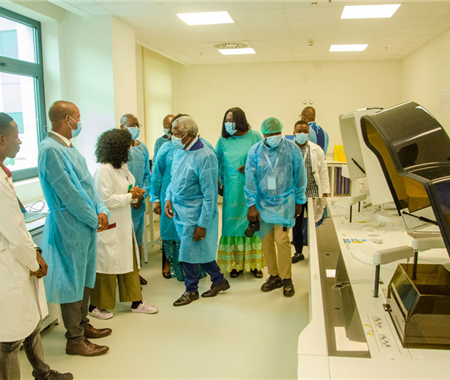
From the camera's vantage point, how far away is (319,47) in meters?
6.03

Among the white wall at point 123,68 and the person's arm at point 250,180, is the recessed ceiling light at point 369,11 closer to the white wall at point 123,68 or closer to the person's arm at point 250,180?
the person's arm at point 250,180

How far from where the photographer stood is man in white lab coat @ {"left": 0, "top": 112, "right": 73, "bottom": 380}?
168 centimetres

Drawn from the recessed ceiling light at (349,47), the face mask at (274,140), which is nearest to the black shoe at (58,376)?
the face mask at (274,140)

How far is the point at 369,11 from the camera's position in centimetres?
407

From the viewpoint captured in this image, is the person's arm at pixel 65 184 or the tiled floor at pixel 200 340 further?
the tiled floor at pixel 200 340

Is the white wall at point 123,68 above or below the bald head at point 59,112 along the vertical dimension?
above

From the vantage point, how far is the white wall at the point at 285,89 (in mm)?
7461

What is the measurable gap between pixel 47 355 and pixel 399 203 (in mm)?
2157

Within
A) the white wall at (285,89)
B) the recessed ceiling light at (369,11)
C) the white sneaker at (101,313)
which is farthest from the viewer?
the white wall at (285,89)

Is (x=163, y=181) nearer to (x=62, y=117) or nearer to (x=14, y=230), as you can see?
(x=62, y=117)

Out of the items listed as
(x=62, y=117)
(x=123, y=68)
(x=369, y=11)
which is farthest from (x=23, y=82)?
(x=369, y=11)

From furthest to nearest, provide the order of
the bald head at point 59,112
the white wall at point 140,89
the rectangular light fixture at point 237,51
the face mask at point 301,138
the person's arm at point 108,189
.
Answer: the rectangular light fixture at point 237,51 < the white wall at point 140,89 < the face mask at point 301,138 < the person's arm at point 108,189 < the bald head at point 59,112

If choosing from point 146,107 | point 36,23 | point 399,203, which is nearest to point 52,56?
point 36,23

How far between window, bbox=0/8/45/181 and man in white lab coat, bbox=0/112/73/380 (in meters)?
2.11
